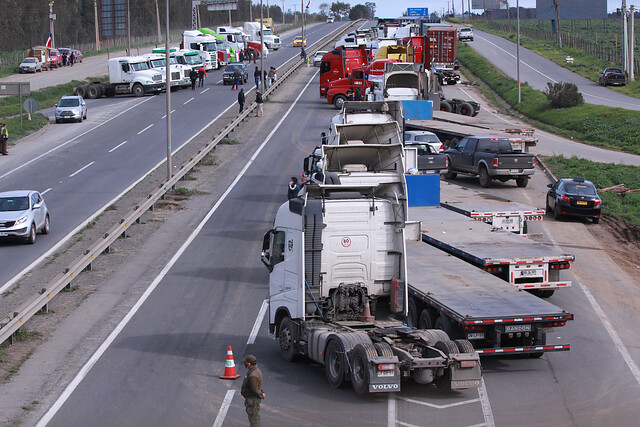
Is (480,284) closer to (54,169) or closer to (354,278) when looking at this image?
(354,278)

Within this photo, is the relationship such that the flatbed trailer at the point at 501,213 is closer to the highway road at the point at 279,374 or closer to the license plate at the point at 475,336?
the highway road at the point at 279,374

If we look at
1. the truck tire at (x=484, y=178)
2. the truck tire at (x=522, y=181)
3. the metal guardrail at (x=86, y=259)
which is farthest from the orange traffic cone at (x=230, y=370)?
the truck tire at (x=522, y=181)

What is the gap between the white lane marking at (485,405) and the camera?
12430 millimetres

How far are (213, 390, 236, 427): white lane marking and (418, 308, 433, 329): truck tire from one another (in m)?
4.11

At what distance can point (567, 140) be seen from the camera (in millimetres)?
49406

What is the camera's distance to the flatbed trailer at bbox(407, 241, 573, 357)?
569 inches

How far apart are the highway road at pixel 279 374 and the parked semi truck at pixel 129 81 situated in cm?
4297

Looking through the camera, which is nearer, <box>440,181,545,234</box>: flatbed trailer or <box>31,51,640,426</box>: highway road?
<box>31,51,640,426</box>: highway road

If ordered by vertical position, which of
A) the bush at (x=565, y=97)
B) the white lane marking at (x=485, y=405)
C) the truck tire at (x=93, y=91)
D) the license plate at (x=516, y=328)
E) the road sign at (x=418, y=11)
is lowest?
the white lane marking at (x=485, y=405)

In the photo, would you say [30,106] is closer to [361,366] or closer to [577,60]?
[361,366]

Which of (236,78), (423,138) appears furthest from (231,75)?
(423,138)

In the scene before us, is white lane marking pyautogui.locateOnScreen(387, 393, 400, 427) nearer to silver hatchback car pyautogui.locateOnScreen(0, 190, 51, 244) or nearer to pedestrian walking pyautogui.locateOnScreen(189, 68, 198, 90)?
silver hatchback car pyautogui.locateOnScreen(0, 190, 51, 244)

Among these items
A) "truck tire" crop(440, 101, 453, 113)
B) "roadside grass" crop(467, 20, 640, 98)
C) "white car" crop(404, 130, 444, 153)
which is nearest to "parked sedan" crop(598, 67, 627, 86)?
"roadside grass" crop(467, 20, 640, 98)

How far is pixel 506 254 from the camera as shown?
60.6ft
